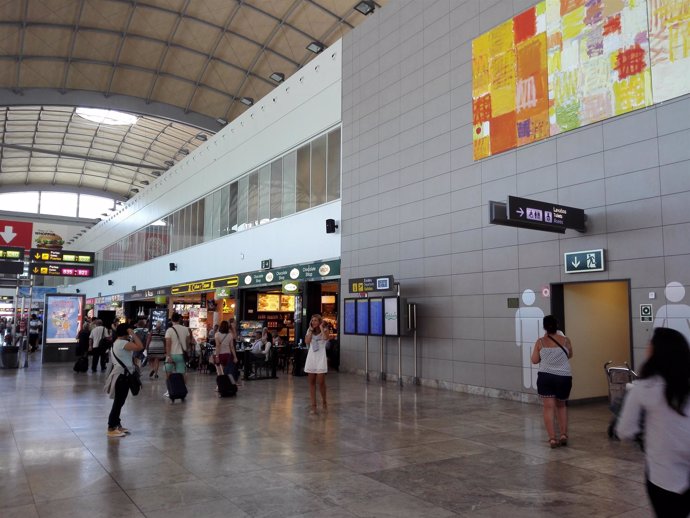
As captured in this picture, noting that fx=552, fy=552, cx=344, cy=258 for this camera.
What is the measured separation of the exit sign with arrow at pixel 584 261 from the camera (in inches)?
372

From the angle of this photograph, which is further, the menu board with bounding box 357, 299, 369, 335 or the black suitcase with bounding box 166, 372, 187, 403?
the menu board with bounding box 357, 299, 369, 335

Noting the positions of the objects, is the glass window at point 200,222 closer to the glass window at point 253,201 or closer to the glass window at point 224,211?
the glass window at point 224,211

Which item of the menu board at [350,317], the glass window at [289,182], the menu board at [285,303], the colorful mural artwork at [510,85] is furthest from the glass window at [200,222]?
the colorful mural artwork at [510,85]

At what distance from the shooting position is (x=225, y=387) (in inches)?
438

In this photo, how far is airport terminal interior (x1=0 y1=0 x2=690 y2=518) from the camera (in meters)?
5.38

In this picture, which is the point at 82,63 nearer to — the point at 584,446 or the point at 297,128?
the point at 297,128

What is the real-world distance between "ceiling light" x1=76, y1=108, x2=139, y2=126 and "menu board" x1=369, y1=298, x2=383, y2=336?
29.9 meters

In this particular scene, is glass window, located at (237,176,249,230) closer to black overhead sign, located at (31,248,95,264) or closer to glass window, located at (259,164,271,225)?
glass window, located at (259,164,271,225)

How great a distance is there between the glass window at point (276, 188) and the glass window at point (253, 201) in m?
1.28

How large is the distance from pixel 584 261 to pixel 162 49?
27.9 meters

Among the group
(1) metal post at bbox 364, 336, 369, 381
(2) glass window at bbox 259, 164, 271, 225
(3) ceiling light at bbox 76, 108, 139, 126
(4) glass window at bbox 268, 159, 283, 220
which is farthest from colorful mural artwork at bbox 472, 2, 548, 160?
(3) ceiling light at bbox 76, 108, 139, 126

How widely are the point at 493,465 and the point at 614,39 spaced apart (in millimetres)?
7584

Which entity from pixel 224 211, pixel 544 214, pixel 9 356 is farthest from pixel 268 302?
pixel 544 214

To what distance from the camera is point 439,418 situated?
8.78 meters
